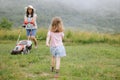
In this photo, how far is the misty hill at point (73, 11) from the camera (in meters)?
48.2

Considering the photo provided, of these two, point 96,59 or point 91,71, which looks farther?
point 96,59

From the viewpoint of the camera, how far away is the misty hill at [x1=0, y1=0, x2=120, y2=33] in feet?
158

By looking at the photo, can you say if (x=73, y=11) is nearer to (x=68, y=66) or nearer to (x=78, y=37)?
(x=78, y=37)

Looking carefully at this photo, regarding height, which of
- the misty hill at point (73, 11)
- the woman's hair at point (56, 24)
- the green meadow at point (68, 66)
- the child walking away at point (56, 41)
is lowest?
the misty hill at point (73, 11)

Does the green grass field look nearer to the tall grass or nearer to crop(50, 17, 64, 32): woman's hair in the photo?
crop(50, 17, 64, 32): woman's hair

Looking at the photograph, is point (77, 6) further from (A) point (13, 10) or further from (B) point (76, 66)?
(B) point (76, 66)

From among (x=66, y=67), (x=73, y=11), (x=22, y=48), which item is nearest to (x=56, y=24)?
(x=66, y=67)

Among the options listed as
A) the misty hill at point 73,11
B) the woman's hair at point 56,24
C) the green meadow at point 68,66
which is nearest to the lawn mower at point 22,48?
the green meadow at point 68,66

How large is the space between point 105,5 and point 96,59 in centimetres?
4888

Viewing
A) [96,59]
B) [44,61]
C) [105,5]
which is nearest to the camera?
[44,61]

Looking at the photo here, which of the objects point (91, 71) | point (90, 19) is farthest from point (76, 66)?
point (90, 19)

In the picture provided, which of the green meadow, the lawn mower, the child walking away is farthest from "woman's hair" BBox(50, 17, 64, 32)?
the lawn mower

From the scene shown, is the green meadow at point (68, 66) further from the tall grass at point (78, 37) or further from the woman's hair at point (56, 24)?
the tall grass at point (78, 37)

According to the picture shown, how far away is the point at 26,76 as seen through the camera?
7059 mm
